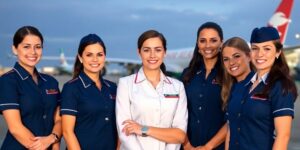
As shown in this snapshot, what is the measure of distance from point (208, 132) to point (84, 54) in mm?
1272

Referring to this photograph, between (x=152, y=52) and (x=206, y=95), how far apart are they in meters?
0.89

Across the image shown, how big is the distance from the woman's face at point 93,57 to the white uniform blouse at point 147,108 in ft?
0.96

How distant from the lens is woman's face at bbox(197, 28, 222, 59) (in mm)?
3764

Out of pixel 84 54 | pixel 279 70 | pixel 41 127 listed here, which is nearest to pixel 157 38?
pixel 84 54

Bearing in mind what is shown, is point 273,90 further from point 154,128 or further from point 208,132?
point 208,132

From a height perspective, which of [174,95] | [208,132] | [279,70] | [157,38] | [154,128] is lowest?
[208,132]

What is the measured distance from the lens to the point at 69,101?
123 inches

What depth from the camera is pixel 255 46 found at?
292 centimetres

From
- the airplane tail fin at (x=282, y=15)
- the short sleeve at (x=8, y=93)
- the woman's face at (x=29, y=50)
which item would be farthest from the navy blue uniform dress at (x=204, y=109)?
the airplane tail fin at (x=282, y=15)

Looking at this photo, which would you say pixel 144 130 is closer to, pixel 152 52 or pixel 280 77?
pixel 152 52

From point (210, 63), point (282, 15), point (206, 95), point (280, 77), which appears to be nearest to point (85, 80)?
point (206, 95)

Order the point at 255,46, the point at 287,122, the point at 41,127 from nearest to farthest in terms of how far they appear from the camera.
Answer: the point at 287,122 → the point at 255,46 → the point at 41,127

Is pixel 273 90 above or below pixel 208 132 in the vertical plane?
above

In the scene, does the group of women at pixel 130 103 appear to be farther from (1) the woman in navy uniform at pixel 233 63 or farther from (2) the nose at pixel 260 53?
(1) the woman in navy uniform at pixel 233 63
